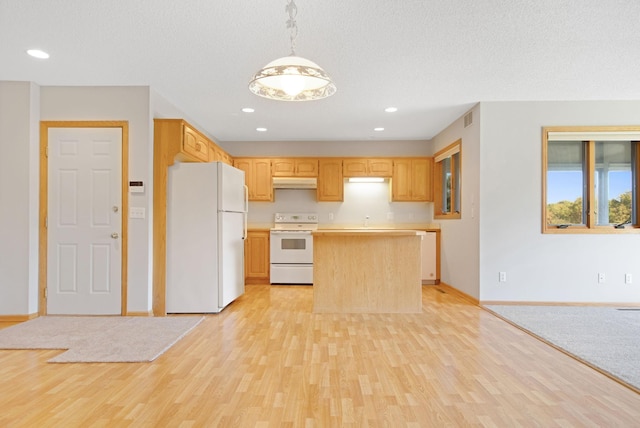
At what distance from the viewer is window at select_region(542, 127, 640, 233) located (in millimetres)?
4703

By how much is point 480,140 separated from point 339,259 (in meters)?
2.29

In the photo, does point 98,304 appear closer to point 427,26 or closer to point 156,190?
point 156,190

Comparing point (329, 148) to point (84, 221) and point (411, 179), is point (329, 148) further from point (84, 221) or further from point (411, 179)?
point (84, 221)

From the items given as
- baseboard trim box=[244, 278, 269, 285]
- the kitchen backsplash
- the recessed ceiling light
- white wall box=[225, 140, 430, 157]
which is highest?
the recessed ceiling light

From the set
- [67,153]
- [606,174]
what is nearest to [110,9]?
[67,153]

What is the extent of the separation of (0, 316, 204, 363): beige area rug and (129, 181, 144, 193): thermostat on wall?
4.47 feet

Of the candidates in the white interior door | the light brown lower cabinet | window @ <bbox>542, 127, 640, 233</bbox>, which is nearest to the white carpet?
window @ <bbox>542, 127, 640, 233</bbox>

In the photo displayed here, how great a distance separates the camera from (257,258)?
Answer: 6.59m

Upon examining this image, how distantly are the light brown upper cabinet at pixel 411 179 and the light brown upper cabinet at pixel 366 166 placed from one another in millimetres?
144

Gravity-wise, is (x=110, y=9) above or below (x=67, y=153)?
above

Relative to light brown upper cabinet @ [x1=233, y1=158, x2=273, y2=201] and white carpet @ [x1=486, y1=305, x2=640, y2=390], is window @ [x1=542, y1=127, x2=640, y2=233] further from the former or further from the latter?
light brown upper cabinet @ [x1=233, y1=158, x2=273, y2=201]

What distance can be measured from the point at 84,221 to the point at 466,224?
466 centimetres

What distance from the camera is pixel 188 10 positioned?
263 centimetres

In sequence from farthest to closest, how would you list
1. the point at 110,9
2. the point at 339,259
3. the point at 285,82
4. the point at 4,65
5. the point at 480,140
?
the point at 480,140 < the point at 339,259 < the point at 4,65 < the point at 110,9 < the point at 285,82
